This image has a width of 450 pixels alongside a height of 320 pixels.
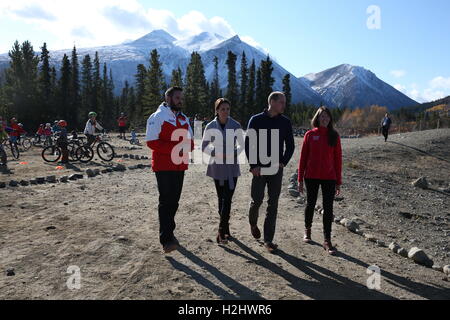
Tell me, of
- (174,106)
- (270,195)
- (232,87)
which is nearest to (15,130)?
(174,106)

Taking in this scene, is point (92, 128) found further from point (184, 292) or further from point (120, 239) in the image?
point (184, 292)

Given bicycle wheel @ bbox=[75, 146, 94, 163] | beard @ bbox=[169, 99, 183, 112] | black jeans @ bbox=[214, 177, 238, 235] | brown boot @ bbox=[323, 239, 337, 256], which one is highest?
beard @ bbox=[169, 99, 183, 112]

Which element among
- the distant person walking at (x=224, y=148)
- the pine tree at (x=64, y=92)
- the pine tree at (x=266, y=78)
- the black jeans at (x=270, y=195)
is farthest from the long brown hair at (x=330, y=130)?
the pine tree at (x=266, y=78)

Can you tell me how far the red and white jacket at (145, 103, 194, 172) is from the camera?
16.0 feet

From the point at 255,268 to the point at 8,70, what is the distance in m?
68.1

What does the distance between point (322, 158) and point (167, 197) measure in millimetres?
2466

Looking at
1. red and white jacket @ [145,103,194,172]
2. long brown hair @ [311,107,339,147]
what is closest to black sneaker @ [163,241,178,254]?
red and white jacket @ [145,103,194,172]

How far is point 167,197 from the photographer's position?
16.6ft

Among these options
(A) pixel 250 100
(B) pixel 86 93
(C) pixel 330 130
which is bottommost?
(C) pixel 330 130

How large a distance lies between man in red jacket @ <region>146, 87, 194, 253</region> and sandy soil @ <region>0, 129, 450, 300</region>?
0.64m

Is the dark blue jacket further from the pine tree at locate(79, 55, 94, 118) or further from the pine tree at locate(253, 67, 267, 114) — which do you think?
the pine tree at locate(79, 55, 94, 118)

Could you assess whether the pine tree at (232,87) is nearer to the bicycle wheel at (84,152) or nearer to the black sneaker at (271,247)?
the bicycle wheel at (84,152)

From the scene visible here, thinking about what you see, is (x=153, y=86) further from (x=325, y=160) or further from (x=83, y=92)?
(x=325, y=160)
